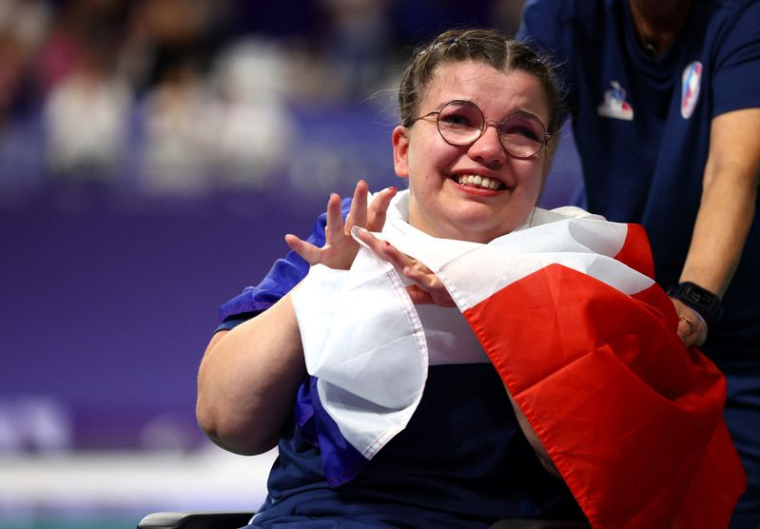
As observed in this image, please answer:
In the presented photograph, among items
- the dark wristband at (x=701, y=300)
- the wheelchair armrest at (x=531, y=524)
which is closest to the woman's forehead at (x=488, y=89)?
the dark wristband at (x=701, y=300)

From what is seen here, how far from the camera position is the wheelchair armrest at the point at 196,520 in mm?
1555

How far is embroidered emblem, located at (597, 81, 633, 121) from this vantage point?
2.10 meters

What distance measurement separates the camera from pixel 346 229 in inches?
56.8

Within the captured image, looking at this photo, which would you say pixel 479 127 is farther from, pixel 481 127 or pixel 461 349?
pixel 461 349

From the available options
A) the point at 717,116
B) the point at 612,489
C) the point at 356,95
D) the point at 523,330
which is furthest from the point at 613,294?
the point at 356,95

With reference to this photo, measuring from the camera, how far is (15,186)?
4.13 metres

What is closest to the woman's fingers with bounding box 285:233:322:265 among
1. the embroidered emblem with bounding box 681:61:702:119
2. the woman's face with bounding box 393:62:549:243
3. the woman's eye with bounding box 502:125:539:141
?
the woman's face with bounding box 393:62:549:243

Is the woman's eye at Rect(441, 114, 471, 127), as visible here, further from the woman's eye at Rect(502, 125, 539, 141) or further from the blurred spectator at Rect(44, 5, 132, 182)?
the blurred spectator at Rect(44, 5, 132, 182)

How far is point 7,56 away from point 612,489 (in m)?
3.72

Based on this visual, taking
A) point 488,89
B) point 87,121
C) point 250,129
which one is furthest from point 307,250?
point 87,121

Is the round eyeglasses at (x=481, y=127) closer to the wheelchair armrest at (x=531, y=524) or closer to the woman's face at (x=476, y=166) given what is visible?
the woman's face at (x=476, y=166)

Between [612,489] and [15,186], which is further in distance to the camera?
[15,186]

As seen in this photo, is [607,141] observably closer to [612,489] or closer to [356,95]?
[612,489]

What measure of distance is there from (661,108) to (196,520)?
1.17 m
